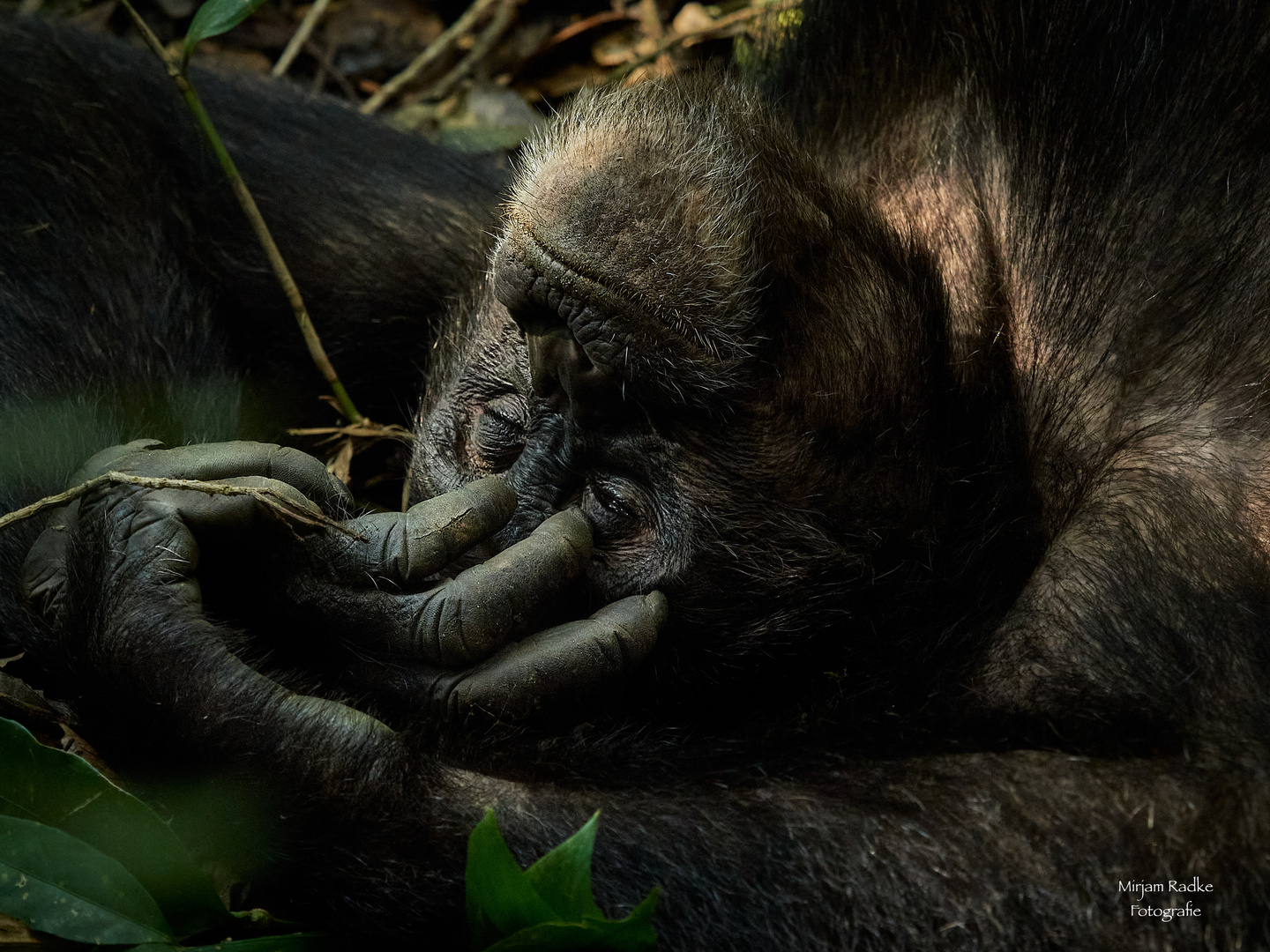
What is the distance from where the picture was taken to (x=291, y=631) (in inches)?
60.9

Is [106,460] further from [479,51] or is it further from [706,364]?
[479,51]

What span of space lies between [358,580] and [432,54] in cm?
243

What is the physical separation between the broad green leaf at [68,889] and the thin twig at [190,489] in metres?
0.36

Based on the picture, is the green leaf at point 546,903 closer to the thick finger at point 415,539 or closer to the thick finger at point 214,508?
the thick finger at point 415,539

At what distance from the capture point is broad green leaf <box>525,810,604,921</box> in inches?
47.1

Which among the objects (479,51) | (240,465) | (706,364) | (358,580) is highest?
(479,51)

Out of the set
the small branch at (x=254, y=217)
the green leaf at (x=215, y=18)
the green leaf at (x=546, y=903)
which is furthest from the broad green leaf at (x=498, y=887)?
the green leaf at (x=215, y=18)

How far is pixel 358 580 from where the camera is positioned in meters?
1.49

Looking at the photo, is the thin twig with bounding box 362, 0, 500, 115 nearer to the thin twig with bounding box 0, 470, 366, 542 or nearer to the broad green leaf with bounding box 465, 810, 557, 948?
the thin twig with bounding box 0, 470, 366, 542

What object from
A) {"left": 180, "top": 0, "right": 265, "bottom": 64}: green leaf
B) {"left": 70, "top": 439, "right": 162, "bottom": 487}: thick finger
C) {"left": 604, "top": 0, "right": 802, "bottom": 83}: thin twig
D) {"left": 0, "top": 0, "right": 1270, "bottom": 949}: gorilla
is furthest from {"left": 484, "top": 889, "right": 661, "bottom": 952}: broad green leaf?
{"left": 604, "top": 0, "right": 802, "bottom": 83}: thin twig

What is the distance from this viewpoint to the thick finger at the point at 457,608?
4.79 feet

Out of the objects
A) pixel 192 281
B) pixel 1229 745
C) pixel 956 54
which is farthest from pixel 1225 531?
pixel 192 281

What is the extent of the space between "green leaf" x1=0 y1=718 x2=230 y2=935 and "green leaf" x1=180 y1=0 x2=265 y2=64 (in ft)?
3.55

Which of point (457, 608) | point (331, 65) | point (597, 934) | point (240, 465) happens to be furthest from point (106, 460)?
point (331, 65)
